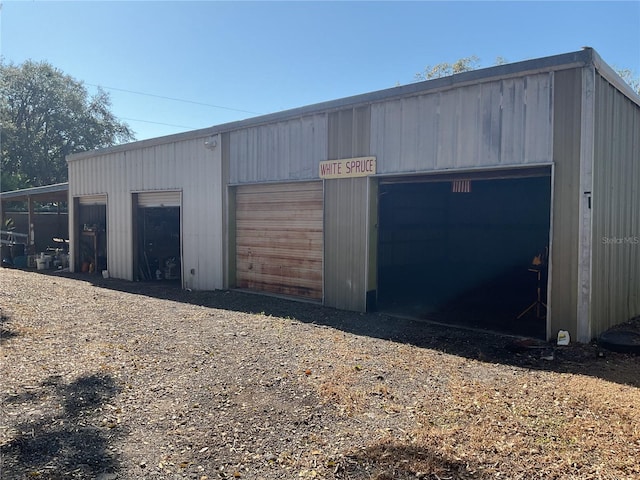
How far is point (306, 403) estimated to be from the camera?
447 cm

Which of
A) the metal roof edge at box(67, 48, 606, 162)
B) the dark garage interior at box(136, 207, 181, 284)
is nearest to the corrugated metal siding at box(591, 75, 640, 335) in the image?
the metal roof edge at box(67, 48, 606, 162)

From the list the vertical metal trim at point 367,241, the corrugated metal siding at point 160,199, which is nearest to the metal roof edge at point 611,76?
the vertical metal trim at point 367,241

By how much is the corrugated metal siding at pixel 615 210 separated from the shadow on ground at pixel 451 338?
3.12 feet

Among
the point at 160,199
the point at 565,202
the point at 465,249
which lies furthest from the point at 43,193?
the point at 565,202

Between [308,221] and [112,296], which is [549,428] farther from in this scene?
Answer: [112,296]

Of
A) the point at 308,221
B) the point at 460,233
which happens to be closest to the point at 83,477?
the point at 308,221

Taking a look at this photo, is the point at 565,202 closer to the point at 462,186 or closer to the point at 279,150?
the point at 462,186

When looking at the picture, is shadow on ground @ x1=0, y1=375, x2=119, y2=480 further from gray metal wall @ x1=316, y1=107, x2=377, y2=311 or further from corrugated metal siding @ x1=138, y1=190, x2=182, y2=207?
corrugated metal siding @ x1=138, y1=190, x2=182, y2=207

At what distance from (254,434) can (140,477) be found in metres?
0.91

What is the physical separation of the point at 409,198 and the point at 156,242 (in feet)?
25.8

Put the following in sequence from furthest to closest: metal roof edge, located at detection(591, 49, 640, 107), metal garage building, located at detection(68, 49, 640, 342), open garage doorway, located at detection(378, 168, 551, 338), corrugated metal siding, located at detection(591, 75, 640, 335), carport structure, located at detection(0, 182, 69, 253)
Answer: carport structure, located at detection(0, 182, 69, 253)
open garage doorway, located at detection(378, 168, 551, 338)
corrugated metal siding, located at detection(591, 75, 640, 335)
metal garage building, located at detection(68, 49, 640, 342)
metal roof edge, located at detection(591, 49, 640, 107)

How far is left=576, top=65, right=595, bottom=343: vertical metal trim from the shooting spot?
630 cm

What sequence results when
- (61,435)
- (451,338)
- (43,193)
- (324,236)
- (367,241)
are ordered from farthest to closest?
(43,193)
(324,236)
(367,241)
(451,338)
(61,435)

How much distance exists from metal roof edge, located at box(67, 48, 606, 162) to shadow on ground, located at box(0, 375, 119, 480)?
6212 mm
